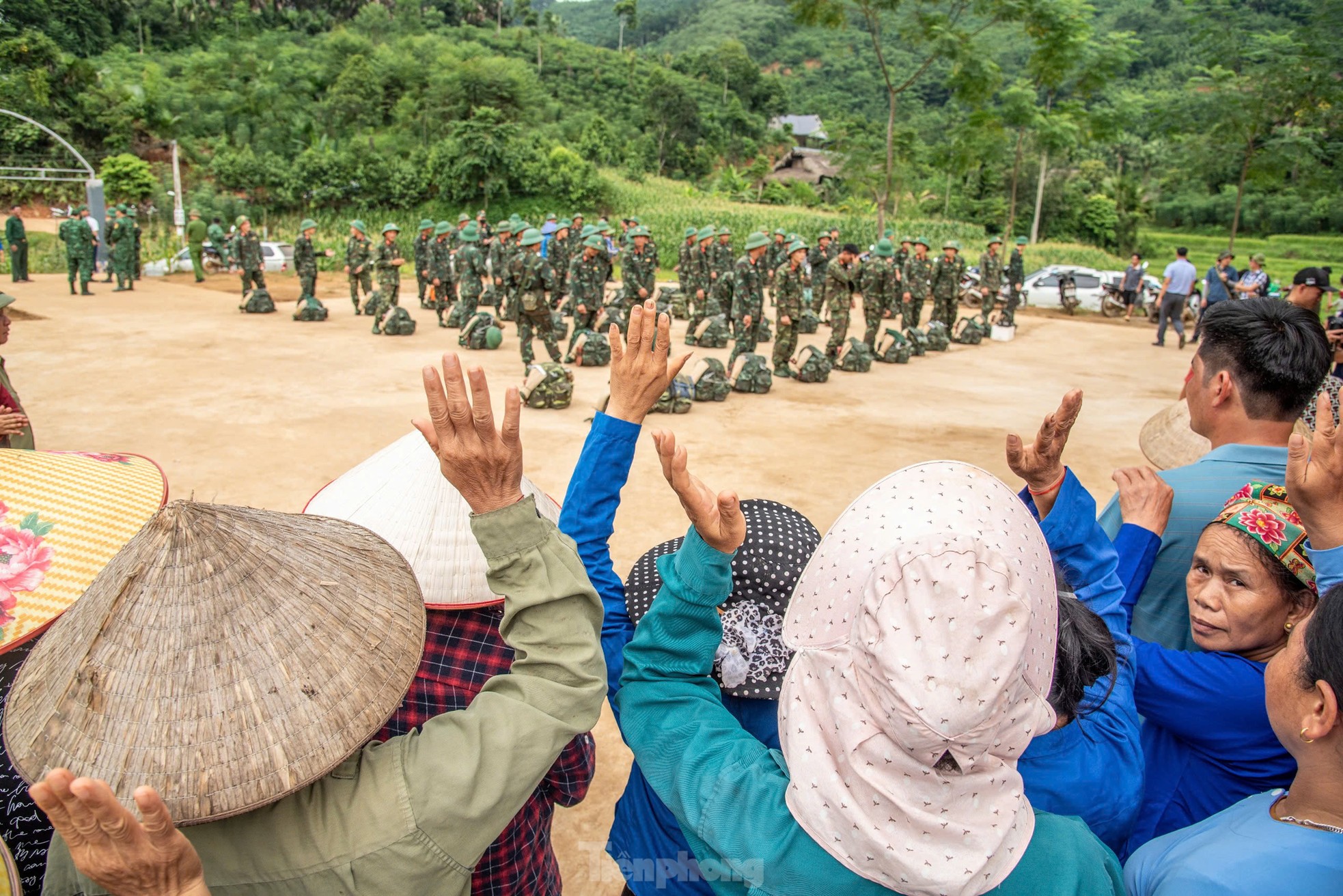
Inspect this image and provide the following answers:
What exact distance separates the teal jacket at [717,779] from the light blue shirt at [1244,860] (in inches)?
3.8

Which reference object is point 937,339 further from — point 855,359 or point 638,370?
point 638,370

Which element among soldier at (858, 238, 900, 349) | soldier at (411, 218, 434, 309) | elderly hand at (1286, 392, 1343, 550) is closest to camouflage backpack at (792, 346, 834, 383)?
soldier at (858, 238, 900, 349)

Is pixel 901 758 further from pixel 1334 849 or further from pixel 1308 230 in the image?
pixel 1308 230

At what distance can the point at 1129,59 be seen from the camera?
17.9 metres

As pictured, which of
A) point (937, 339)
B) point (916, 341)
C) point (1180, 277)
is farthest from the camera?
point (1180, 277)

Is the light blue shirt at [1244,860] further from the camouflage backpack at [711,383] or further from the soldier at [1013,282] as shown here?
the soldier at [1013,282]

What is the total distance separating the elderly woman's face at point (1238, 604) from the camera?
1.67 metres

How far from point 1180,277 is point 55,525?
47.7 feet

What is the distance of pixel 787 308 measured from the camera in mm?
9781

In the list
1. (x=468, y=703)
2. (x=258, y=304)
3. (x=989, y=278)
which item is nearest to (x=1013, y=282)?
(x=989, y=278)

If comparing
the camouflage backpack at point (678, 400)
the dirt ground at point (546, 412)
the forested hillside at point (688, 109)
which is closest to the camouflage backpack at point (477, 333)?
the dirt ground at point (546, 412)

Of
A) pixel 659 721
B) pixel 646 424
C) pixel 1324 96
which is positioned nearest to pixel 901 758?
pixel 659 721

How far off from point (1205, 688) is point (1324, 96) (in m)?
9.79

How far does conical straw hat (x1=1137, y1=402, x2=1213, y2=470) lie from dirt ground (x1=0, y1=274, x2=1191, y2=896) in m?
2.20
